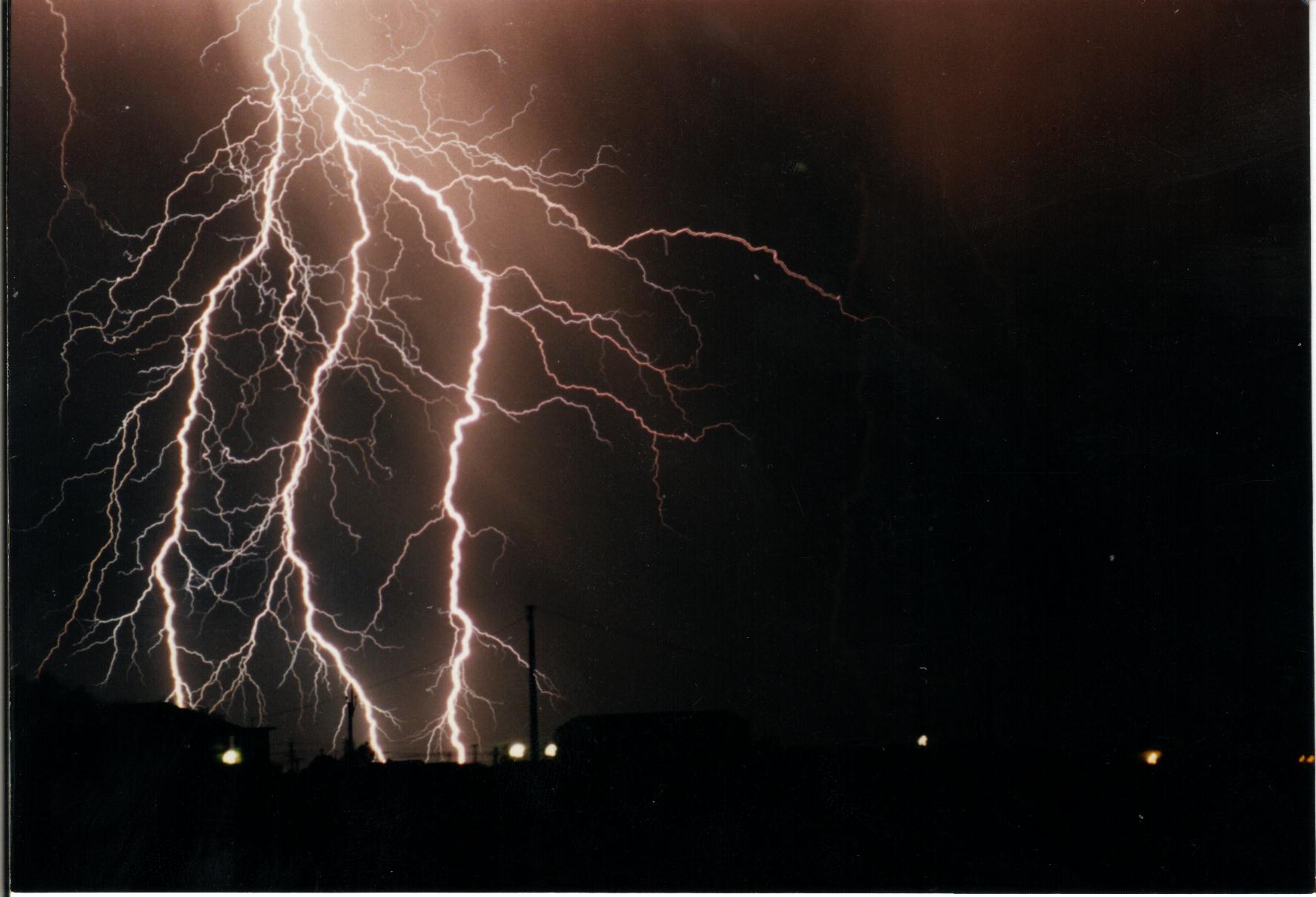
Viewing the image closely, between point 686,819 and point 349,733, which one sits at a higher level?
point 349,733

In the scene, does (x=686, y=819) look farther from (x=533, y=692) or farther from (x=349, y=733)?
(x=349, y=733)

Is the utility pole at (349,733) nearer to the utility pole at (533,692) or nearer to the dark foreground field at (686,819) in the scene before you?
the dark foreground field at (686,819)

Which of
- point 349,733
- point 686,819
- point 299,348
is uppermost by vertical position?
point 299,348

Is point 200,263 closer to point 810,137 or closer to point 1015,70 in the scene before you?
point 810,137

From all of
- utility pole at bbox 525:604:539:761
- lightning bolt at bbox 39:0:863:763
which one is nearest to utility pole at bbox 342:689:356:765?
lightning bolt at bbox 39:0:863:763

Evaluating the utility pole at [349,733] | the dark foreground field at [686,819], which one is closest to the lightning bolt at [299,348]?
the utility pole at [349,733]

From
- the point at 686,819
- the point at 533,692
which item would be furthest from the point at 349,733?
the point at 686,819

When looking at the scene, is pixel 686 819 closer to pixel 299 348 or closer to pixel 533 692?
pixel 533 692
